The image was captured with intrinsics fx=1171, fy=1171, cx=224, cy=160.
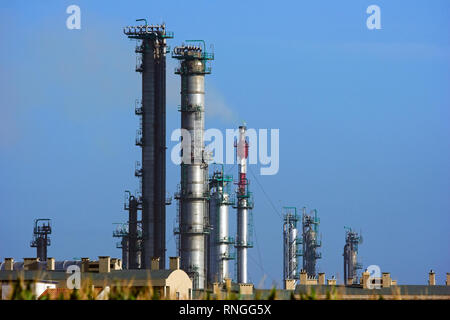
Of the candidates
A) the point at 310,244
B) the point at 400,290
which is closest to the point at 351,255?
the point at 310,244

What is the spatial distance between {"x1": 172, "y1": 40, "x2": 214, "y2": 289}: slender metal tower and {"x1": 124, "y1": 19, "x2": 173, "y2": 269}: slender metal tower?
1.56 m

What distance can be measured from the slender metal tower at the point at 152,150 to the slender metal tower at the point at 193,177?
1.56 meters

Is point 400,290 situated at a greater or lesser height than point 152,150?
lesser

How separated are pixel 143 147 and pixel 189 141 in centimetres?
357

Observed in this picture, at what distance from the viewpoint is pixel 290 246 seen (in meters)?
136

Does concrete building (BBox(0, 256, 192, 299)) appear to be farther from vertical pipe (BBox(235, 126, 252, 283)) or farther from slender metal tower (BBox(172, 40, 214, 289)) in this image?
vertical pipe (BBox(235, 126, 252, 283))

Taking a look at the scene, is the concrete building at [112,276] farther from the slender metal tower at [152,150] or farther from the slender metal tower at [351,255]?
the slender metal tower at [351,255]

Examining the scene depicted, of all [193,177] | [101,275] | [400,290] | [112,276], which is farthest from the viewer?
[193,177]

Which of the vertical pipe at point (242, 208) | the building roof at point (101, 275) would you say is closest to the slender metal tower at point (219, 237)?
the vertical pipe at point (242, 208)

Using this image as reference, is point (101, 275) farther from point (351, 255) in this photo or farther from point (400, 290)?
point (351, 255)

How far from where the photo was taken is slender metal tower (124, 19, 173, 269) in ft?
295

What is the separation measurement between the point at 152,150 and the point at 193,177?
377cm

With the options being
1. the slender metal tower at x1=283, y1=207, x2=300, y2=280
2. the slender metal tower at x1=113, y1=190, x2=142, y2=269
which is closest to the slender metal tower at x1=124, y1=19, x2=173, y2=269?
the slender metal tower at x1=113, y1=190, x2=142, y2=269
